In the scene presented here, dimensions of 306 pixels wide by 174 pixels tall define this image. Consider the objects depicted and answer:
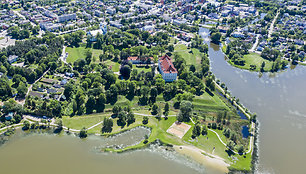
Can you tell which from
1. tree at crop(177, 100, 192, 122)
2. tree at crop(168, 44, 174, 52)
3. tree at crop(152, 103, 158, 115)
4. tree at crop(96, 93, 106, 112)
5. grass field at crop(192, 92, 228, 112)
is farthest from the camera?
tree at crop(168, 44, 174, 52)

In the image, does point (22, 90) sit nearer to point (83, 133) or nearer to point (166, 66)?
point (83, 133)

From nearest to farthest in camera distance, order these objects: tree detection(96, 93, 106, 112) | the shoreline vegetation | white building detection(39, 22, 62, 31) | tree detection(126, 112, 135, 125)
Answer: the shoreline vegetation < tree detection(126, 112, 135, 125) < tree detection(96, 93, 106, 112) < white building detection(39, 22, 62, 31)

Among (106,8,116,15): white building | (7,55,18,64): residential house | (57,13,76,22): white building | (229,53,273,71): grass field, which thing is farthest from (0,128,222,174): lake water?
(106,8,116,15): white building

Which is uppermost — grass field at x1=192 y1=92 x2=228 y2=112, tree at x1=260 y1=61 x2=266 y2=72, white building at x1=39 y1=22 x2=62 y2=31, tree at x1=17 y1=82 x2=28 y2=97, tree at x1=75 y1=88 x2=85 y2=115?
white building at x1=39 y1=22 x2=62 y2=31

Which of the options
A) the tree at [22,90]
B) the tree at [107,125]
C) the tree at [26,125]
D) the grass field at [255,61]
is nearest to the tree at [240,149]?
the tree at [107,125]

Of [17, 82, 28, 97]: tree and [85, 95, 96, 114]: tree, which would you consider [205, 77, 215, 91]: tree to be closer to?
[85, 95, 96, 114]: tree

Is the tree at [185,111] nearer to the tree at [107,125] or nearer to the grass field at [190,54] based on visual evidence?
the tree at [107,125]

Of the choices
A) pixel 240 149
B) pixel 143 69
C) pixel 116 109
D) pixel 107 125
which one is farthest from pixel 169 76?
pixel 240 149
